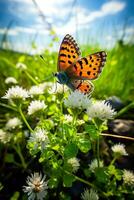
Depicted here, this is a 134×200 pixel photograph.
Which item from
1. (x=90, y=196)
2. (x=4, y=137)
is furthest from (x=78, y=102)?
(x=4, y=137)

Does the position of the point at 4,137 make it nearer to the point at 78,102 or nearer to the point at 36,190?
the point at 36,190

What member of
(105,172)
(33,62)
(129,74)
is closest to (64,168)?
(105,172)

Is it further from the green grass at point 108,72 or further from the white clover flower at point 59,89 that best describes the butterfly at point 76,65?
the green grass at point 108,72

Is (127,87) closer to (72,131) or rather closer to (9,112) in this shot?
(9,112)

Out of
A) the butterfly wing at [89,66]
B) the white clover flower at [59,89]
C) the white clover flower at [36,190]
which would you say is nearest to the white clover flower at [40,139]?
the white clover flower at [36,190]

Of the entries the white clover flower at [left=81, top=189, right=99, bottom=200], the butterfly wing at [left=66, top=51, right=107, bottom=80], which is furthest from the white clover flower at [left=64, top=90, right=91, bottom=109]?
the white clover flower at [left=81, top=189, right=99, bottom=200]
